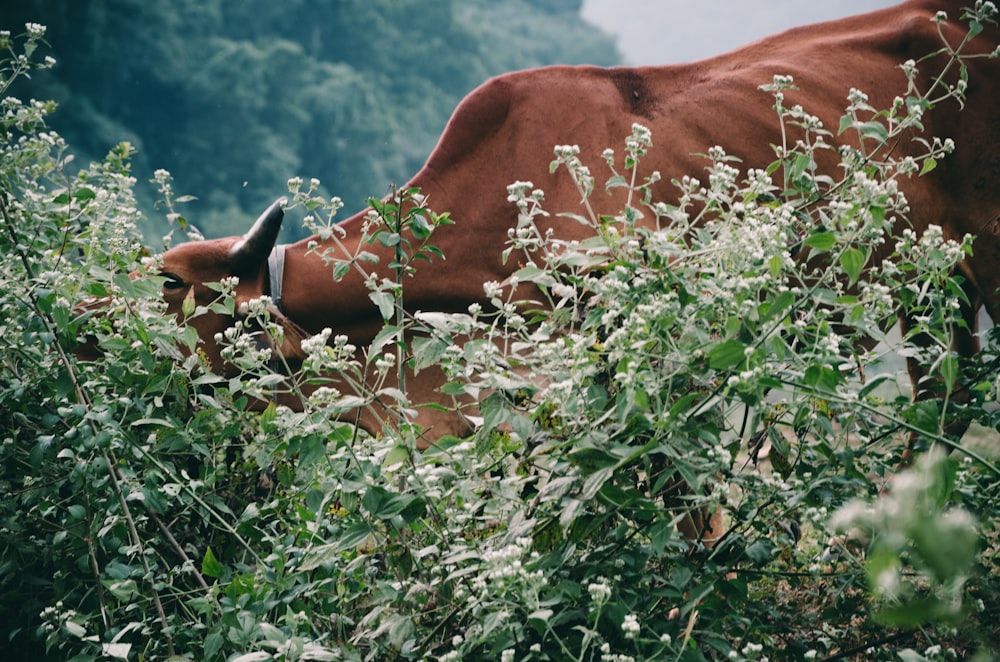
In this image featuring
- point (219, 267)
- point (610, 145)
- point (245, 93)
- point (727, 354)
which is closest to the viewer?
point (727, 354)

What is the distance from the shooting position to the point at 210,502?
2.08 metres

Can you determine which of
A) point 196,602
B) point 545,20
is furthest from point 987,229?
point 545,20

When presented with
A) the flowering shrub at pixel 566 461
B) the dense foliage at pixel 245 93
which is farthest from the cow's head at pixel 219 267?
the dense foliage at pixel 245 93

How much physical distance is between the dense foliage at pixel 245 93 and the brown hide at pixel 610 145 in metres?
13.7

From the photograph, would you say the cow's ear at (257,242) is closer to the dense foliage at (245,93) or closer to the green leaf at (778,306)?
the green leaf at (778,306)

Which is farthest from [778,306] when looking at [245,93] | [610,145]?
[245,93]

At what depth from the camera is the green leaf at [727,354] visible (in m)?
1.33

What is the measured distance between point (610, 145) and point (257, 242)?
1.57 meters

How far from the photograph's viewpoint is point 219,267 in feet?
12.4

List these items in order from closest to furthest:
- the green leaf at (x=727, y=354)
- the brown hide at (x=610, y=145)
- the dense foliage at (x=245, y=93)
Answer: the green leaf at (x=727, y=354) → the brown hide at (x=610, y=145) → the dense foliage at (x=245, y=93)

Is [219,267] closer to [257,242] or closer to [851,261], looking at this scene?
[257,242]

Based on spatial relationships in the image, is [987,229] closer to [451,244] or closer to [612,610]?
[451,244]

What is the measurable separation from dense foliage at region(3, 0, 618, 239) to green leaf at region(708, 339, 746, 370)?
16528 millimetres

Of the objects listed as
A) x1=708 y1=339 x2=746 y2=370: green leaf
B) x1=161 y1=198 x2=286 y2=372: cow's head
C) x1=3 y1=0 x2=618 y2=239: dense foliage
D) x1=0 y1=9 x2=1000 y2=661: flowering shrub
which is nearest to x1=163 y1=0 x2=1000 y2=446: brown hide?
x1=161 y1=198 x2=286 y2=372: cow's head
